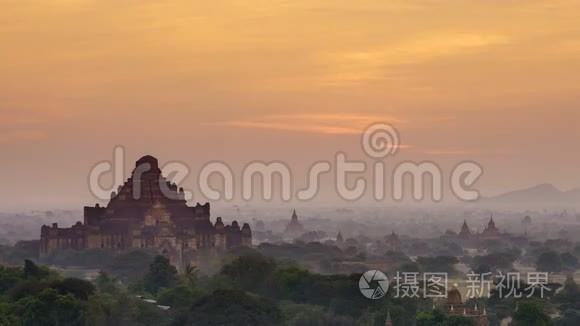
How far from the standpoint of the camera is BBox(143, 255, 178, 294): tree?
117 m

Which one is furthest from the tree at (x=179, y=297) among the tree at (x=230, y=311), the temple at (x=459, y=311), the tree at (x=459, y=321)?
the tree at (x=459, y=321)

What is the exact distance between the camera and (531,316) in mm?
88875

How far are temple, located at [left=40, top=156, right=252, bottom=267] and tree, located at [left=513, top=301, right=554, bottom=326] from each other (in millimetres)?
65849

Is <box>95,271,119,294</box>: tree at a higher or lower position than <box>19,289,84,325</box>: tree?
higher

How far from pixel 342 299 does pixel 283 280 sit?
29.1 ft

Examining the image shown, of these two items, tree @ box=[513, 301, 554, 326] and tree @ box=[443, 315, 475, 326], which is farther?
tree @ box=[513, 301, 554, 326]

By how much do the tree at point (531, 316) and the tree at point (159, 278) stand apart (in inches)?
1290

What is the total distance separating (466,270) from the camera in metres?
180

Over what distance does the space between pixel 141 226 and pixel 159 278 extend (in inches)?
1481

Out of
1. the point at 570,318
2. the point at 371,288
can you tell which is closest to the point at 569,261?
the point at 371,288

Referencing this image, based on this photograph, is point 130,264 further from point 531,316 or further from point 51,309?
point 531,316

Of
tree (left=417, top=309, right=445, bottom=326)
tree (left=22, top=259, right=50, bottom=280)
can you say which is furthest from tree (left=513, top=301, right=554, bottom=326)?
tree (left=22, top=259, right=50, bottom=280)

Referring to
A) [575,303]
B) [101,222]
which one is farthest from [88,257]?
[575,303]

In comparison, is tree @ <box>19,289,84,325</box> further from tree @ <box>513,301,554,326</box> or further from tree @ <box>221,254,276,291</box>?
tree @ <box>221,254,276,291</box>
